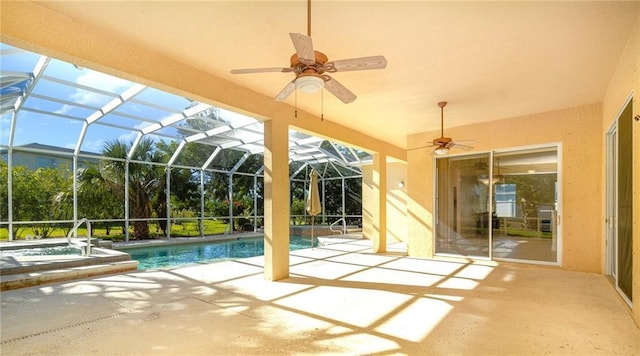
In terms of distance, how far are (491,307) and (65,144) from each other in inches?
413

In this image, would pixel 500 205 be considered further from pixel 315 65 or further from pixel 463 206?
pixel 315 65

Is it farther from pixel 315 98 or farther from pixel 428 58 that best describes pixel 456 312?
pixel 315 98

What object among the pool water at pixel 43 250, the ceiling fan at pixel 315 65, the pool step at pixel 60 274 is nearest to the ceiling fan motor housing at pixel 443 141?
the ceiling fan at pixel 315 65

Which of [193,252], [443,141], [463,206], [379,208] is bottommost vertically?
[193,252]

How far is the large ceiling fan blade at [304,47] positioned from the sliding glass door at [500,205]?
5.57 metres

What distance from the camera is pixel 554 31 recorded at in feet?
10.6

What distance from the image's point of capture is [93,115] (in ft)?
25.6

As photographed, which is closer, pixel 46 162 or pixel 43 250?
pixel 43 250

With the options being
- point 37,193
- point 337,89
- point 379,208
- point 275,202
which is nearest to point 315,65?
point 337,89

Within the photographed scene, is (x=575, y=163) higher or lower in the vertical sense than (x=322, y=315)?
higher

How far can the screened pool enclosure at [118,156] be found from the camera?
6.62 metres

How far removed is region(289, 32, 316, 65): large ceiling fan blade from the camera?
87.8 inches

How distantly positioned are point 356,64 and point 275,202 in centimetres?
308

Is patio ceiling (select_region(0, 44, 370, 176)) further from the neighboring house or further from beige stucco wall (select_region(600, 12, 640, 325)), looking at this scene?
beige stucco wall (select_region(600, 12, 640, 325))
